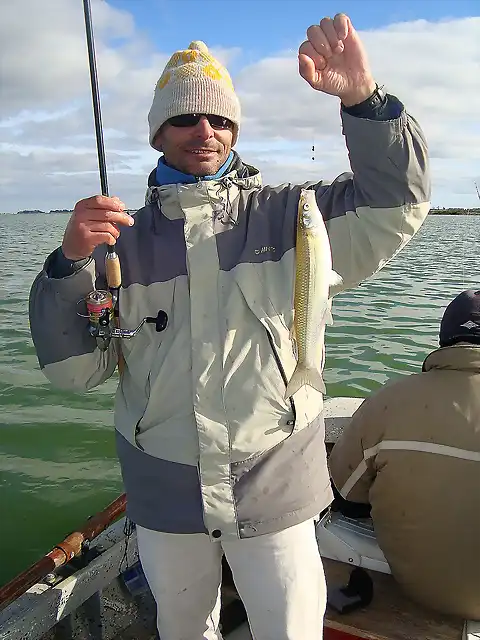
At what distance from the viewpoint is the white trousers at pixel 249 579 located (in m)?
2.61

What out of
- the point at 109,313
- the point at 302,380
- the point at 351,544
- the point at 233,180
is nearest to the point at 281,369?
the point at 302,380

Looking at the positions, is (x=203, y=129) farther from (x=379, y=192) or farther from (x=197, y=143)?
(x=379, y=192)

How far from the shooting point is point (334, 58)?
2400 mm

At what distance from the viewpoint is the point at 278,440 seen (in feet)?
8.59

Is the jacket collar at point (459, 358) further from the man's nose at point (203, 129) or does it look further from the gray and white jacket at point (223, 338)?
the man's nose at point (203, 129)

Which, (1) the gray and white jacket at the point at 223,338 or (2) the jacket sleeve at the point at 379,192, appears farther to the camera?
(1) the gray and white jacket at the point at 223,338

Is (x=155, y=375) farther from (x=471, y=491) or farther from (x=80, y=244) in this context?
(x=471, y=491)

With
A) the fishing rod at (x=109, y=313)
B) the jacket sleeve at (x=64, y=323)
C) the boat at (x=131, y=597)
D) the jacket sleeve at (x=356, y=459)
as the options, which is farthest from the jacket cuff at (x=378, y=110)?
the boat at (x=131, y=597)

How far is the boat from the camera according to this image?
337 centimetres

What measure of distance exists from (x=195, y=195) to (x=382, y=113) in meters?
0.84

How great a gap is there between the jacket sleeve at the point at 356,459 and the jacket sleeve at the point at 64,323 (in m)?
1.55

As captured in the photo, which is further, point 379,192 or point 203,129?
point 203,129

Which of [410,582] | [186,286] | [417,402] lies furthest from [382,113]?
[410,582]

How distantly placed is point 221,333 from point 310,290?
1.35 ft
